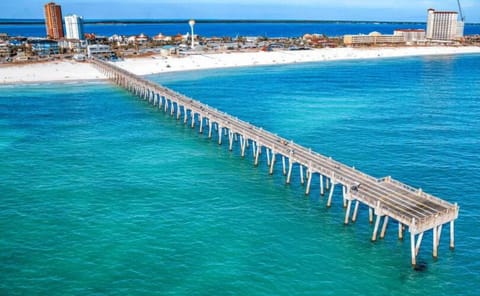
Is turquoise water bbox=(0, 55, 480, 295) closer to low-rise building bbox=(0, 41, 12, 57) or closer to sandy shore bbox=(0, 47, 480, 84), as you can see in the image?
sandy shore bbox=(0, 47, 480, 84)

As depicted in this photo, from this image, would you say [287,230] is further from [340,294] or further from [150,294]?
[150,294]

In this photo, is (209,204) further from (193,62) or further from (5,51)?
(5,51)

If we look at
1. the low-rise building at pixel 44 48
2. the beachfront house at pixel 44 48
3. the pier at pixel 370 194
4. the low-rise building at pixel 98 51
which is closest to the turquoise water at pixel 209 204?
the pier at pixel 370 194

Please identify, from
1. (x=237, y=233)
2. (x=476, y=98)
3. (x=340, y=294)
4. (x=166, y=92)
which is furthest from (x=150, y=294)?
(x=476, y=98)

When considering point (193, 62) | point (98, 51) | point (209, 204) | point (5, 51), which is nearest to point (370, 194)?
point (209, 204)

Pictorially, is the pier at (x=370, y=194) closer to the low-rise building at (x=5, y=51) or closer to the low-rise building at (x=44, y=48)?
the low-rise building at (x=5, y=51)

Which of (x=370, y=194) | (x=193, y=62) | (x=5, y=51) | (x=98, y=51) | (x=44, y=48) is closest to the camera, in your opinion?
(x=370, y=194)

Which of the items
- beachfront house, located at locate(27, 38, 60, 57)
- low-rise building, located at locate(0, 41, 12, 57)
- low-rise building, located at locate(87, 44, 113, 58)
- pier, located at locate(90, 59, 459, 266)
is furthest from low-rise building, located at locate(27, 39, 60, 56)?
pier, located at locate(90, 59, 459, 266)
